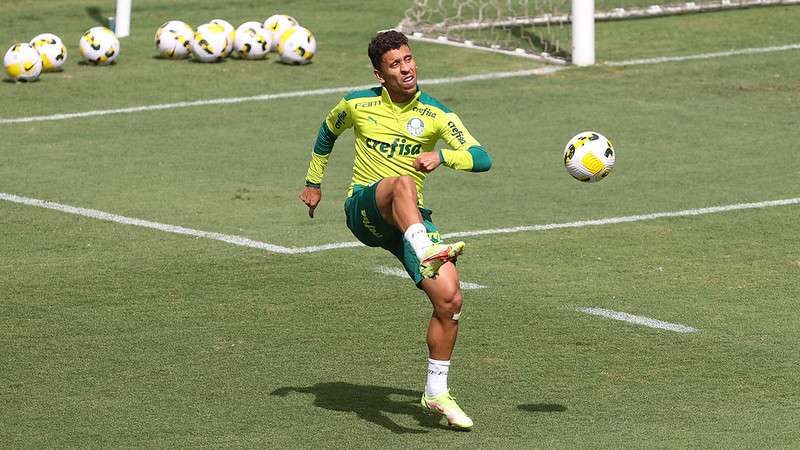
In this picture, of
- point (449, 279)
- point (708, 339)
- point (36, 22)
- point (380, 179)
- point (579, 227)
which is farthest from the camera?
point (36, 22)

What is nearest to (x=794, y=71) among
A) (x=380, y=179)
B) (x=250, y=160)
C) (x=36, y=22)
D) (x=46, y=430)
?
(x=250, y=160)

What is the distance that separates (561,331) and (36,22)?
58.2 ft

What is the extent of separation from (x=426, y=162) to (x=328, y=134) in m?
1.45

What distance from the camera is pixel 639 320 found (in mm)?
11516

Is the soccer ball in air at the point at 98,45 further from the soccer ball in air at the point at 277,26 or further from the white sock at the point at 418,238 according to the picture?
the white sock at the point at 418,238

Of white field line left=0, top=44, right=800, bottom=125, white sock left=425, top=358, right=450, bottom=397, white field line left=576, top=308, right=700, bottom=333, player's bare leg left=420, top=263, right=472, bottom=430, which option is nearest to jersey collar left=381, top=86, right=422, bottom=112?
player's bare leg left=420, top=263, right=472, bottom=430

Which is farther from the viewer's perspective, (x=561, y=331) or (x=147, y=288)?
(x=147, y=288)

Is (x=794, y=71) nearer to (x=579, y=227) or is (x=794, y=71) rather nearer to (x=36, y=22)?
(x=579, y=227)

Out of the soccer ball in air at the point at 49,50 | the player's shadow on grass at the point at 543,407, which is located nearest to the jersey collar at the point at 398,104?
the player's shadow on grass at the point at 543,407

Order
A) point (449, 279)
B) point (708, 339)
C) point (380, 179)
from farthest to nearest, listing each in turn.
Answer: point (708, 339) → point (380, 179) → point (449, 279)

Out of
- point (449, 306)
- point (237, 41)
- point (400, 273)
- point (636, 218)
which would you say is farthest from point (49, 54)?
point (449, 306)

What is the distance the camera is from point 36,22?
27.0m

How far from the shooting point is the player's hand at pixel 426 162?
8.84 meters

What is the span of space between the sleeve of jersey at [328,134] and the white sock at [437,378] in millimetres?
1630
